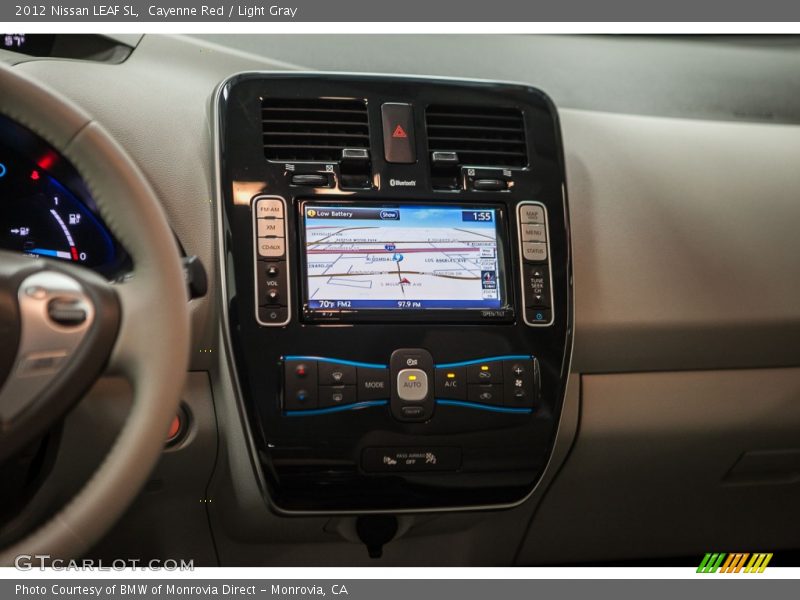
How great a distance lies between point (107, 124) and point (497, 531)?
35.0 inches

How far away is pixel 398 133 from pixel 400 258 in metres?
0.18

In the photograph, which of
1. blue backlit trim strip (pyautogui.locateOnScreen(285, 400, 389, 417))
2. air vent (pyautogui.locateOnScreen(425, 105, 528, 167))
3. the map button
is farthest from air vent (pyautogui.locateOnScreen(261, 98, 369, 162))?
blue backlit trim strip (pyautogui.locateOnScreen(285, 400, 389, 417))

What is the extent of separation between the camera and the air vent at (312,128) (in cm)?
124

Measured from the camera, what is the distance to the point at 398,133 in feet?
4.15

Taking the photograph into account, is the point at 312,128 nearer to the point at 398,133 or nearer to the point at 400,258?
the point at 398,133

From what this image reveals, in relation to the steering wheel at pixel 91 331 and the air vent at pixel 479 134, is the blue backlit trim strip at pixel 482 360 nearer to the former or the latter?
the air vent at pixel 479 134

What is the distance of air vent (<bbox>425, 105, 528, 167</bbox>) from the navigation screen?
0.30 feet

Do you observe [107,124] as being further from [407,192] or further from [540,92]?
[540,92]

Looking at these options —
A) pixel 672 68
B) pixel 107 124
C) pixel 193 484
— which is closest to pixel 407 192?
Result: pixel 107 124

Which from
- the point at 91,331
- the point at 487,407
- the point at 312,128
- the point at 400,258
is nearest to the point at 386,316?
the point at 400,258

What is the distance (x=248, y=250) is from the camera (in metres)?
1.19

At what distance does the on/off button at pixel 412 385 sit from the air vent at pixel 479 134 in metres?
0.31

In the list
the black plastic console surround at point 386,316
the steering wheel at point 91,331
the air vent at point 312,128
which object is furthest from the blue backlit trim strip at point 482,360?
the steering wheel at point 91,331

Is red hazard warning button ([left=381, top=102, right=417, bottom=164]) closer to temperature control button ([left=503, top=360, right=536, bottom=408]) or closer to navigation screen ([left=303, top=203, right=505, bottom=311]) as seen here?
navigation screen ([left=303, top=203, right=505, bottom=311])
